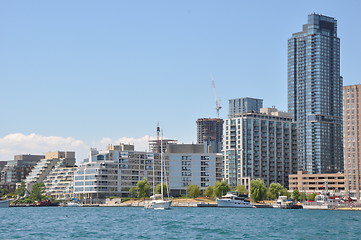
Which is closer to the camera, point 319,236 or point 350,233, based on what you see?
point 319,236

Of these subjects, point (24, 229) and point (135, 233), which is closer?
point (135, 233)

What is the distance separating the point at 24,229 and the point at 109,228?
52.5 ft

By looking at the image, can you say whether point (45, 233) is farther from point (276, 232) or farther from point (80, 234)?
point (276, 232)

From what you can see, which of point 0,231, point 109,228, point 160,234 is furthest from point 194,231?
point 0,231

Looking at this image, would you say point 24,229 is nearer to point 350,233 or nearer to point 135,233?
point 135,233

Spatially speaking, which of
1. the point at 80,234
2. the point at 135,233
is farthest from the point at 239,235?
the point at 80,234

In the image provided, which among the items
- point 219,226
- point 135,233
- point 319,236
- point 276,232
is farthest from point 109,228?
point 319,236

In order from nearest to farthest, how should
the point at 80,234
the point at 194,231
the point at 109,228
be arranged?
the point at 80,234, the point at 194,231, the point at 109,228

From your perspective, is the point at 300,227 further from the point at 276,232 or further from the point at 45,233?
the point at 45,233

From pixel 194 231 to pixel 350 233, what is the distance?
28471mm

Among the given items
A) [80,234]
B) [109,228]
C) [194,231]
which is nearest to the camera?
[80,234]

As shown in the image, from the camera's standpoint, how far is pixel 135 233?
390ft

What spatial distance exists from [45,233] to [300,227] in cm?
5301

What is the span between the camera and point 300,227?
13938cm
